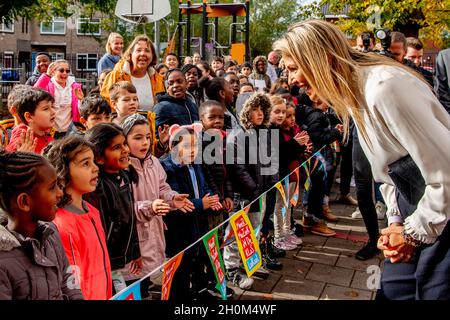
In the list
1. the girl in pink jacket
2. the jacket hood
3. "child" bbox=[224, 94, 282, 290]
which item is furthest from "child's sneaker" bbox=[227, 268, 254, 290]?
the girl in pink jacket

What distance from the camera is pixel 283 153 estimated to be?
5.38 m

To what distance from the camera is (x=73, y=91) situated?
7086mm

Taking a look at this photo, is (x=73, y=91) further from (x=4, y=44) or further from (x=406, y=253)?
(x=4, y=44)

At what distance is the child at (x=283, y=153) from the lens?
534 cm

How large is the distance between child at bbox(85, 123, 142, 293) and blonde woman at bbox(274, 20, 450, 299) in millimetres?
1325

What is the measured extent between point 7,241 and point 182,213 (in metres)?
1.89

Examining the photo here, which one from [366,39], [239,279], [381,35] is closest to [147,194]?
[239,279]

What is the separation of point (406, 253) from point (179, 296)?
197 cm

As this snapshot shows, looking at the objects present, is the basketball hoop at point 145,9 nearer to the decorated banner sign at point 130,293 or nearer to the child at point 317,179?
the child at point 317,179

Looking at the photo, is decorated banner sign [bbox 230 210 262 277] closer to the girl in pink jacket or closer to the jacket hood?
the jacket hood

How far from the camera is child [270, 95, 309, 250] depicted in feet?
17.5

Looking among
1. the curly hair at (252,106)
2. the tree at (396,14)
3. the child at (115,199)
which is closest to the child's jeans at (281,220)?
the curly hair at (252,106)

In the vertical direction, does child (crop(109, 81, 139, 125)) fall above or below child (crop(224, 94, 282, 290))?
above

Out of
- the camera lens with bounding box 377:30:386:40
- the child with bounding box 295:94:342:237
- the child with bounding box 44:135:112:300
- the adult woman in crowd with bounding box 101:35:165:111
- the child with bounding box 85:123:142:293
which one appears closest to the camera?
the child with bounding box 44:135:112:300
